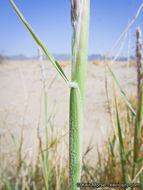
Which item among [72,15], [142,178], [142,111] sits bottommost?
[142,178]

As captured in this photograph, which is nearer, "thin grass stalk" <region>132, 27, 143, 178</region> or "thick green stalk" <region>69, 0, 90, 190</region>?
"thick green stalk" <region>69, 0, 90, 190</region>

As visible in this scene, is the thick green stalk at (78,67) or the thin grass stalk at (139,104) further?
the thin grass stalk at (139,104)

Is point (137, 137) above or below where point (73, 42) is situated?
below

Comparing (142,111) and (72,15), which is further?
(142,111)

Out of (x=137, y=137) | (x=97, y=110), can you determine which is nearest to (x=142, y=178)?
(x=137, y=137)

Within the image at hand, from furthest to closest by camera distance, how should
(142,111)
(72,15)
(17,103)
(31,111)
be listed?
1. (17,103)
2. (31,111)
3. (142,111)
4. (72,15)

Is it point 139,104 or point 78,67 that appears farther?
point 139,104

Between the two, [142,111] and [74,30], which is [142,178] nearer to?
[142,111]

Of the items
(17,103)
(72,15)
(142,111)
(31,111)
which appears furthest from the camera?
(17,103)
